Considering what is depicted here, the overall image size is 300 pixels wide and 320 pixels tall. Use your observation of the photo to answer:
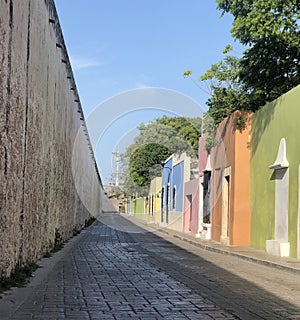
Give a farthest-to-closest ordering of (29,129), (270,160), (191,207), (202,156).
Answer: (191,207), (202,156), (270,160), (29,129)

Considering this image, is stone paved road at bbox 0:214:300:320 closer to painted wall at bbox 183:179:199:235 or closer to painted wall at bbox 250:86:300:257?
painted wall at bbox 250:86:300:257

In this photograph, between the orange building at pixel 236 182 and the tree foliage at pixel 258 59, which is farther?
the orange building at pixel 236 182

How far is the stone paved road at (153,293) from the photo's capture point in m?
6.04

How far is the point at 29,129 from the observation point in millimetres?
9203

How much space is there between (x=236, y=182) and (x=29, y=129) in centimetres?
1071

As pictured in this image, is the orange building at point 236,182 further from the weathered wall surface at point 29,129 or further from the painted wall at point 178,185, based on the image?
the painted wall at point 178,185

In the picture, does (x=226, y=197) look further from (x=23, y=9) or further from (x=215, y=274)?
(x=23, y=9)

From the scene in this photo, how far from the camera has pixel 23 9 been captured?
8.38m

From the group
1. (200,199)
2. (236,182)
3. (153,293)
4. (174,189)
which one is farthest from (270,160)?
(174,189)

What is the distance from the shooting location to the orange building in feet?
60.3

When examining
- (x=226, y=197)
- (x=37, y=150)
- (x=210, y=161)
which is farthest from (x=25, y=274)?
(x=210, y=161)

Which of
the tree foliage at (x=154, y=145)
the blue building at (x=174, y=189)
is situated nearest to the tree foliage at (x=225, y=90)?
the blue building at (x=174, y=189)

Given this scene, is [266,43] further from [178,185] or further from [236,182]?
[178,185]

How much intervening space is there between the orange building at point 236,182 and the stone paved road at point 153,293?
6.26 metres
